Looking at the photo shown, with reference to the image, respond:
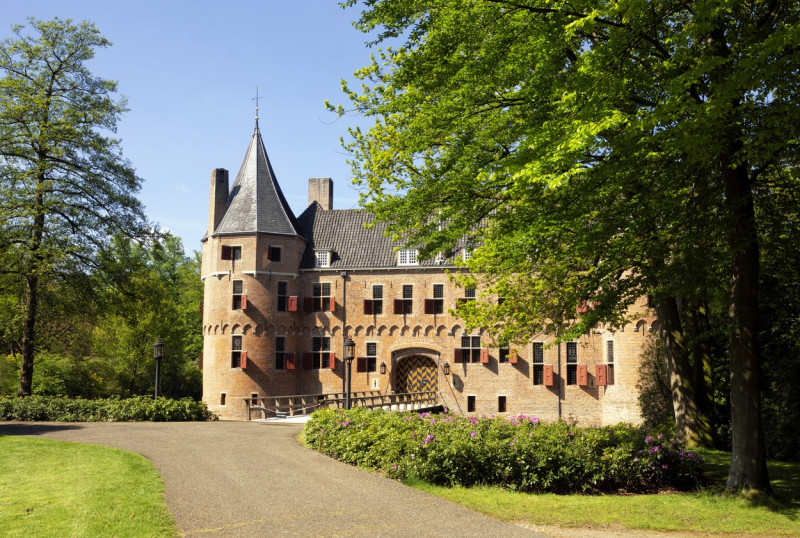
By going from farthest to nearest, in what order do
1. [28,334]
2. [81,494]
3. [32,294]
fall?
[32,294], [28,334], [81,494]

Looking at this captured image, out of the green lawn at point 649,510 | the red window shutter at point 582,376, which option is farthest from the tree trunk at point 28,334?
the red window shutter at point 582,376

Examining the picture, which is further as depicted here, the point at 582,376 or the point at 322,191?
the point at 322,191

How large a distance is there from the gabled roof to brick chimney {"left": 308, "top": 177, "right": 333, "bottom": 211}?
49 cm

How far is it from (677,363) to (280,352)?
20.2 metres

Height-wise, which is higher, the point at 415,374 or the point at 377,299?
the point at 377,299

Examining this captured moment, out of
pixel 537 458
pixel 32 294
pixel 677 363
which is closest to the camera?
pixel 537 458

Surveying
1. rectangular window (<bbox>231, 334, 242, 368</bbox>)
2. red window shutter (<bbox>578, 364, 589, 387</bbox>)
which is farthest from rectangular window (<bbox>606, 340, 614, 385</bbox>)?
rectangular window (<bbox>231, 334, 242, 368</bbox>)

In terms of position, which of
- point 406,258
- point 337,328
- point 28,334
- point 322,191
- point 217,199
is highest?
point 322,191

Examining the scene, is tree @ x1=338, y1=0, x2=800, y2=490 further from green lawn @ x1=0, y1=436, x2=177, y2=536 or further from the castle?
the castle

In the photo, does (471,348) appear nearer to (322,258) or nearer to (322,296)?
(322,296)

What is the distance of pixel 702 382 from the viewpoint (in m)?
15.6

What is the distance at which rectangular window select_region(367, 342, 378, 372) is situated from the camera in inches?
1220

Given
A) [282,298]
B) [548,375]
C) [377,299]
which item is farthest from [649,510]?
[282,298]

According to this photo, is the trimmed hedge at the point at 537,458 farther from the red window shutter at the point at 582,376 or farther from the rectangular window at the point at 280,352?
the rectangular window at the point at 280,352
